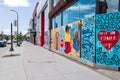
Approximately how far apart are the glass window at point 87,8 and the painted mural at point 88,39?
439 mm

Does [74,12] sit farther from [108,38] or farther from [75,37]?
[108,38]

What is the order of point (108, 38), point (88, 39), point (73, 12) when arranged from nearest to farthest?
point (108, 38), point (88, 39), point (73, 12)

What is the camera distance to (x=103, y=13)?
14.3 meters

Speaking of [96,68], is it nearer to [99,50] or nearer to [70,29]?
[99,50]

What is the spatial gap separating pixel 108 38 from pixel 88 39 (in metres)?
2.05

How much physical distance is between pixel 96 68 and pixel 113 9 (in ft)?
9.79

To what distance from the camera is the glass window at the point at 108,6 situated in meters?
13.5

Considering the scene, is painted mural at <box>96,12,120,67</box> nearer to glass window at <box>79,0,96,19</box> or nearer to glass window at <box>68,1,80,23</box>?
glass window at <box>79,0,96,19</box>

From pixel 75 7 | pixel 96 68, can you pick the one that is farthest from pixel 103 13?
pixel 75 7

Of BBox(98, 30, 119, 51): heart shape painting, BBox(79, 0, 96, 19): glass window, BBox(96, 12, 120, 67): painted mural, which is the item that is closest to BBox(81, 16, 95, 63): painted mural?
BBox(79, 0, 96, 19): glass window

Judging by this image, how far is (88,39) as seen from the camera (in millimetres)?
15727

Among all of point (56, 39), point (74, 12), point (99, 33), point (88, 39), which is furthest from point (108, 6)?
point (56, 39)

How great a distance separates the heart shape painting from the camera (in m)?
13.4

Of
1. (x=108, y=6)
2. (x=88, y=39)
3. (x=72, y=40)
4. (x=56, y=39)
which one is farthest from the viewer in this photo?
(x=56, y=39)
